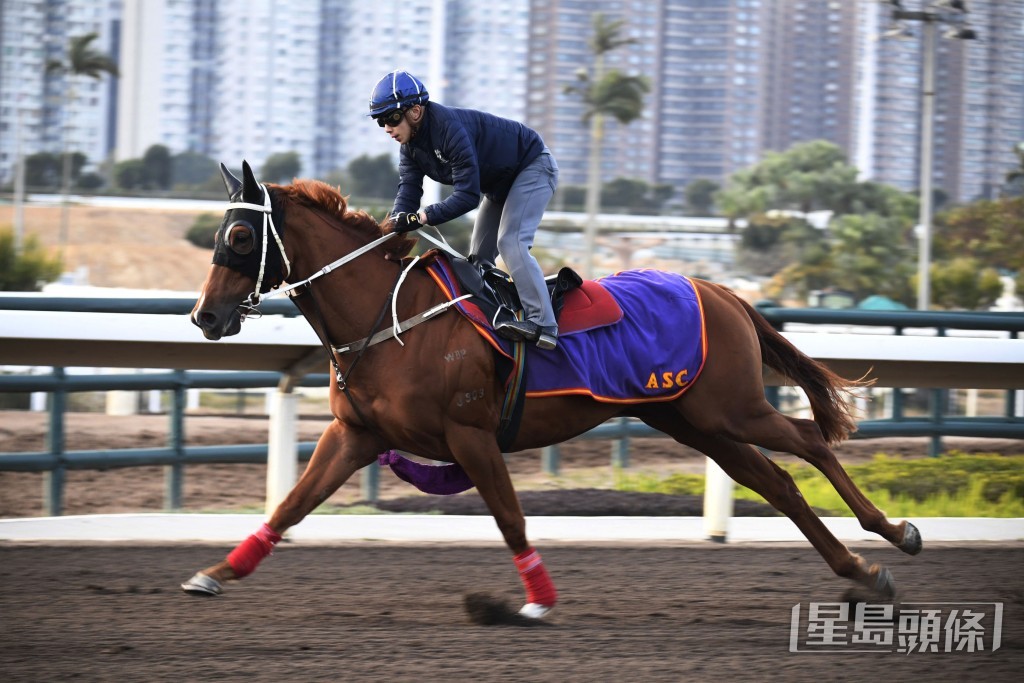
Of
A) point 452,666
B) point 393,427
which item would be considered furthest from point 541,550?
point 452,666

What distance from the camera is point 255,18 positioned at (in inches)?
3255

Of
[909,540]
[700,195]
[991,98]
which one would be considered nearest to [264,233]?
[909,540]

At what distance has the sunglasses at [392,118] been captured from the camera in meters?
4.75

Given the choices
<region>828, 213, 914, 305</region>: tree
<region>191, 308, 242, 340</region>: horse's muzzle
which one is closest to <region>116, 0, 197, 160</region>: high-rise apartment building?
<region>828, 213, 914, 305</region>: tree

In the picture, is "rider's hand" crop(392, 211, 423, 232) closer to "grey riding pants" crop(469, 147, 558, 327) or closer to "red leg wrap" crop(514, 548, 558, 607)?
"grey riding pants" crop(469, 147, 558, 327)

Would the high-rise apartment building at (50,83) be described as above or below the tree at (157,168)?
above

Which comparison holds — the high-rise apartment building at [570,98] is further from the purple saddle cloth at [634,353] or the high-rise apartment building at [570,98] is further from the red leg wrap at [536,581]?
the red leg wrap at [536,581]

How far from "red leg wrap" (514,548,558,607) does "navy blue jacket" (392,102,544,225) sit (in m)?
1.49

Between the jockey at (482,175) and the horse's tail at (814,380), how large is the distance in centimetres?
117

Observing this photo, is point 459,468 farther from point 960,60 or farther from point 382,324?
point 960,60

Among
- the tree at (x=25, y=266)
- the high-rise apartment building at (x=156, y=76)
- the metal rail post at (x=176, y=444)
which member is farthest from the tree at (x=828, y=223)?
the metal rail post at (x=176, y=444)

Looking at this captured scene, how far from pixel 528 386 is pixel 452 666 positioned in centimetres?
137

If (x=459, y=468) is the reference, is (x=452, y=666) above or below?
below

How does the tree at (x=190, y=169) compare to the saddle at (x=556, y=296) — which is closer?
the saddle at (x=556, y=296)
